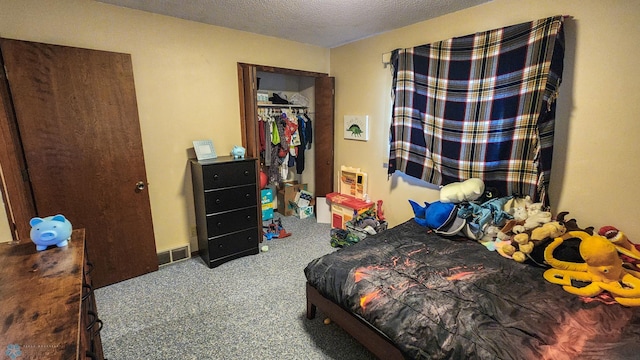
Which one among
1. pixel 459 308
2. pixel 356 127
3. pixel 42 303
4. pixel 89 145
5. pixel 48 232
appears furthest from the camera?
pixel 356 127

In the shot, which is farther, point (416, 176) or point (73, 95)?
point (416, 176)

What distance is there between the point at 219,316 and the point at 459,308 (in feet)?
5.35

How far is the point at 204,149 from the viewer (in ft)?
9.34

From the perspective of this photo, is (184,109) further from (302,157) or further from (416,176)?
(416,176)

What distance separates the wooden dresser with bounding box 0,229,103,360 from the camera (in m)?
0.74

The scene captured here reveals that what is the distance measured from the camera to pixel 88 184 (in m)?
2.31

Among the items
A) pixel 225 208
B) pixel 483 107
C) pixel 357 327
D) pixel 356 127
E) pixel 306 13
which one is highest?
pixel 306 13

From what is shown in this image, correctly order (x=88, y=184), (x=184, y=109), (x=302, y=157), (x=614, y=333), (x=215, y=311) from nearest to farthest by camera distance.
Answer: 1. (x=614, y=333)
2. (x=215, y=311)
3. (x=88, y=184)
4. (x=184, y=109)
5. (x=302, y=157)

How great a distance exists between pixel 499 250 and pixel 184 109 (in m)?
2.99

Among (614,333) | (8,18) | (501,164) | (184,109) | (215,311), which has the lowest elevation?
(215,311)

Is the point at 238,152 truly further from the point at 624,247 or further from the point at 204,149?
the point at 624,247

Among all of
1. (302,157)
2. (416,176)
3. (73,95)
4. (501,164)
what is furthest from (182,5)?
(501,164)

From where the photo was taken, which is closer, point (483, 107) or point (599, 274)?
point (599, 274)

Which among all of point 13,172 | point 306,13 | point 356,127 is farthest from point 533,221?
point 13,172
